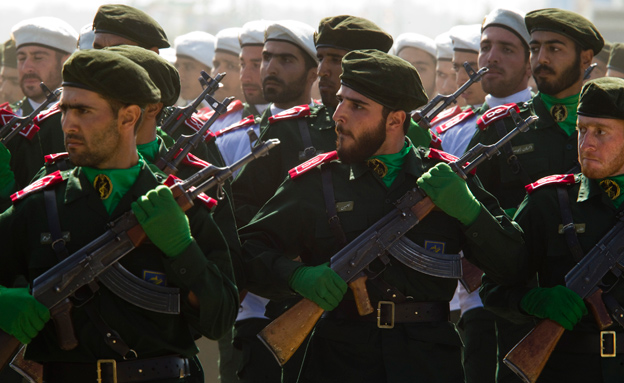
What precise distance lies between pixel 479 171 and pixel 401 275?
1.73 m

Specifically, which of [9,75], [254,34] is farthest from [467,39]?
[9,75]

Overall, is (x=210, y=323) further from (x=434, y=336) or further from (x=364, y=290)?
(x=434, y=336)

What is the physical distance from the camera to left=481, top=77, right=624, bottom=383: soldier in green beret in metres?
5.59

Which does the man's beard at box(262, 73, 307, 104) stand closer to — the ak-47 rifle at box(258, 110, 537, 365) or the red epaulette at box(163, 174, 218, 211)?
the ak-47 rifle at box(258, 110, 537, 365)

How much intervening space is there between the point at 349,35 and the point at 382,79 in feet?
5.32

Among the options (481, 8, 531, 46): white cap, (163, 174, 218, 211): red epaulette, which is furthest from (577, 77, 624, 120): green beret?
(481, 8, 531, 46): white cap

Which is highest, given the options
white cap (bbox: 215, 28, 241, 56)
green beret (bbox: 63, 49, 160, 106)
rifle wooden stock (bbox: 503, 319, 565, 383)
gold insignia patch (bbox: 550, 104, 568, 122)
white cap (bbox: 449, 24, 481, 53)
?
green beret (bbox: 63, 49, 160, 106)

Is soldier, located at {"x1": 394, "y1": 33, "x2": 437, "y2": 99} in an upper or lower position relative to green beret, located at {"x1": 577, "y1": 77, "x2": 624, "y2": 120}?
lower

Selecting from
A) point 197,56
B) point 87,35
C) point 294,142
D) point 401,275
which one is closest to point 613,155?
point 401,275

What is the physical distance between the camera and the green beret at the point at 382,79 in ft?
19.1

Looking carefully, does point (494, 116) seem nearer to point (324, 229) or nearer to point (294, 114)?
point (294, 114)

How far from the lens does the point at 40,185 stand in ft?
16.2

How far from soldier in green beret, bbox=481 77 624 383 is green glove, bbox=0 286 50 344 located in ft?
8.69

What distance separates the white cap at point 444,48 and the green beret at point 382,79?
6.26 meters
